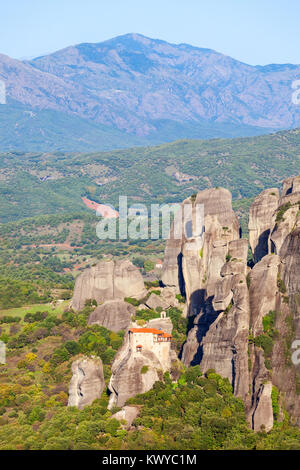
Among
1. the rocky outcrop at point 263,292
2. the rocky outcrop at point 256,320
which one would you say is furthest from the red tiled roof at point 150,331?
the rocky outcrop at point 263,292

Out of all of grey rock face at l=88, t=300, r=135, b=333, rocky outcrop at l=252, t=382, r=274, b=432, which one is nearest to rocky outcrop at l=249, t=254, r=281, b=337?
rocky outcrop at l=252, t=382, r=274, b=432

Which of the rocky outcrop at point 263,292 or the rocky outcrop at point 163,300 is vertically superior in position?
the rocky outcrop at point 263,292

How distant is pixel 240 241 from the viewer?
76.1 metres

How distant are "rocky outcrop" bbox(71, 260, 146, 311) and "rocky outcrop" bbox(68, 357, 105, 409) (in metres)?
23.9

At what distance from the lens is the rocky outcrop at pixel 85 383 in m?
62.4

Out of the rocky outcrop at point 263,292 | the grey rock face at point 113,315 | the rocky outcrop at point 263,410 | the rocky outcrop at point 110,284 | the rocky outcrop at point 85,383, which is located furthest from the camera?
the rocky outcrop at point 110,284

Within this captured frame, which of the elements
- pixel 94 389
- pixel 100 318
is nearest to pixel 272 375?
pixel 94 389

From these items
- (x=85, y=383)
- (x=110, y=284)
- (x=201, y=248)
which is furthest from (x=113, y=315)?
(x=85, y=383)

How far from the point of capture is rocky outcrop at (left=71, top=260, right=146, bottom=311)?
87000 mm

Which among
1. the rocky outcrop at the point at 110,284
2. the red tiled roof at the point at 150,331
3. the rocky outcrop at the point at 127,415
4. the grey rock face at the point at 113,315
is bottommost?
the rocky outcrop at the point at 127,415

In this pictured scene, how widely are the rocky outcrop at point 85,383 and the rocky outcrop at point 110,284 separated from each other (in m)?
23.9

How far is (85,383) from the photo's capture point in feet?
205

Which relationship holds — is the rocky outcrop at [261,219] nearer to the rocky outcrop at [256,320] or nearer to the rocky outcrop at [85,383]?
the rocky outcrop at [256,320]

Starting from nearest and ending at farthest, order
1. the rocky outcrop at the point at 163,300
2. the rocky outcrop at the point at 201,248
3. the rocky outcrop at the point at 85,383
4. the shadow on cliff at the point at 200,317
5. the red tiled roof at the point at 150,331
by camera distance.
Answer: the rocky outcrop at the point at 85,383
the red tiled roof at the point at 150,331
the shadow on cliff at the point at 200,317
the rocky outcrop at the point at 201,248
the rocky outcrop at the point at 163,300
